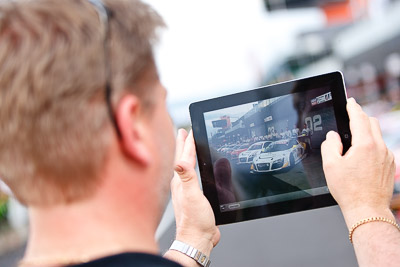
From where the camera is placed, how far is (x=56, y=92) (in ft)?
2.65

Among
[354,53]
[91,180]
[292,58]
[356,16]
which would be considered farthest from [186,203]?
[292,58]

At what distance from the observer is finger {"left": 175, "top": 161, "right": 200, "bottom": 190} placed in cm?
153

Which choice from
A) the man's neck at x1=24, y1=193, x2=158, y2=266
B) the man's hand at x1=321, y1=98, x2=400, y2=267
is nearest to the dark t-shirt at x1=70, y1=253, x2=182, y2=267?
the man's neck at x1=24, y1=193, x2=158, y2=266

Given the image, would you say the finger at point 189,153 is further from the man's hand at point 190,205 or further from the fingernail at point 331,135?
the fingernail at point 331,135

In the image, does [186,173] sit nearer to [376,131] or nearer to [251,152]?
[251,152]

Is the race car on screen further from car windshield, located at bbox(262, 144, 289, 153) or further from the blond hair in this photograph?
the blond hair

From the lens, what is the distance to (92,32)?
32.7 inches

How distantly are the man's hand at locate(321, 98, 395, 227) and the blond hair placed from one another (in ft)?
2.46

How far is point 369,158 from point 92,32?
90cm

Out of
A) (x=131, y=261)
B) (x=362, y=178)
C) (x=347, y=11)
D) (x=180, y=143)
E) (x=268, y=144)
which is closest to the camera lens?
(x=131, y=261)

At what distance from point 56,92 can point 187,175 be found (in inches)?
32.5

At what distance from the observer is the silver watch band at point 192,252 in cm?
157

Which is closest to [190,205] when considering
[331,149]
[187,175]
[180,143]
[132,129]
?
[187,175]

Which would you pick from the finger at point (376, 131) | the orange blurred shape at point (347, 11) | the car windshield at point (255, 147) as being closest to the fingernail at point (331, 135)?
the finger at point (376, 131)
